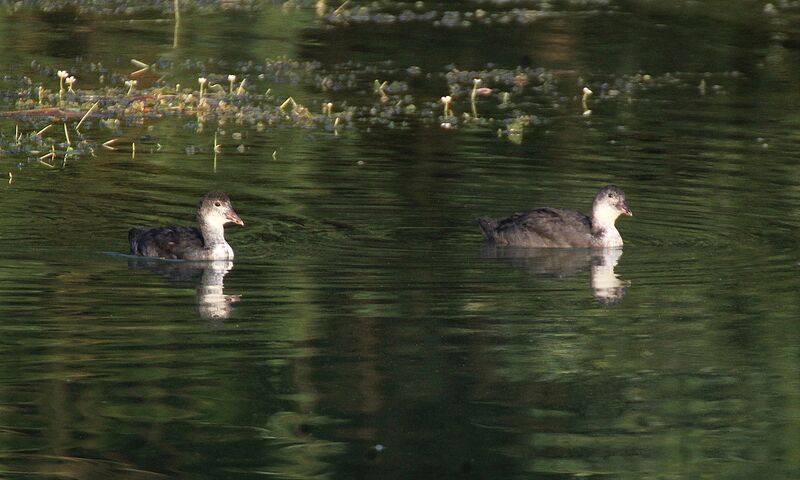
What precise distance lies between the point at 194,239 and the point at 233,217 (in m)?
0.47

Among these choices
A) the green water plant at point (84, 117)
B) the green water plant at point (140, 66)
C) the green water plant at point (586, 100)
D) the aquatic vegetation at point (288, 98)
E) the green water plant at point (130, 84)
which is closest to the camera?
the green water plant at point (84, 117)

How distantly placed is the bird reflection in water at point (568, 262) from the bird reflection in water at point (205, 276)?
2475 mm

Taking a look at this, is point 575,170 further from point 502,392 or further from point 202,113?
point 502,392

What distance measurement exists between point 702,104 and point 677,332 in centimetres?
1343

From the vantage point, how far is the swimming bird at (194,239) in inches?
635

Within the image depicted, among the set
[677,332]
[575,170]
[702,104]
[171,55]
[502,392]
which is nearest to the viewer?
[502,392]

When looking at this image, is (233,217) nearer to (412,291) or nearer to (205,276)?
(205,276)

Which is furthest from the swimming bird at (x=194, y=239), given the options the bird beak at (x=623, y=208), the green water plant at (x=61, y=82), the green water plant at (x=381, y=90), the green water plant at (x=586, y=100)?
the green water plant at (x=586, y=100)

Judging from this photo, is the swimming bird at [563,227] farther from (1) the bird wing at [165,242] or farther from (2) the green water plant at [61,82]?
(2) the green water plant at [61,82]

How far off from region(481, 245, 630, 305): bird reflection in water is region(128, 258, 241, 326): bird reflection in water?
8.12 ft

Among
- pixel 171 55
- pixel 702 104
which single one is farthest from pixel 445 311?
pixel 171 55

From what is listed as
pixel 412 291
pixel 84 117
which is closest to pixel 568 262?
pixel 412 291

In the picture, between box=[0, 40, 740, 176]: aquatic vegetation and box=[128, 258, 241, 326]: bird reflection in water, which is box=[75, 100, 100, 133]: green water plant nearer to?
box=[0, 40, 740, 176]: aquatic vegetation

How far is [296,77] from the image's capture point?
27281 mm
